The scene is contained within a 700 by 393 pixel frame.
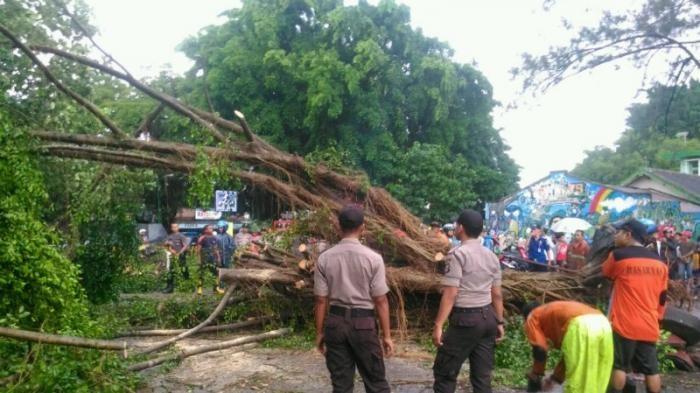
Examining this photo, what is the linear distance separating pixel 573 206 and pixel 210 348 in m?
21.8

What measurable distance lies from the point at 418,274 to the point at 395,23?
18.4 m

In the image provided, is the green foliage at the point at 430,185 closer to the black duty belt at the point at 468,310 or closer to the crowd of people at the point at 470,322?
the crowd of people at the point at 470,322

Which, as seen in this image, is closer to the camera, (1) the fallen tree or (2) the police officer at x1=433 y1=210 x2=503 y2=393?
(2) the police officer at x1=433 y1=210 x2=503 y2=393

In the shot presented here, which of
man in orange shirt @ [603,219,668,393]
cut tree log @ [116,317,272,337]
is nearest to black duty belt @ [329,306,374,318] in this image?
man in orange shirt @ [603,219,668,393]

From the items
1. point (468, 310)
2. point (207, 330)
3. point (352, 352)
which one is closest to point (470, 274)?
point (468, 310)

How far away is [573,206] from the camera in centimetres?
2608

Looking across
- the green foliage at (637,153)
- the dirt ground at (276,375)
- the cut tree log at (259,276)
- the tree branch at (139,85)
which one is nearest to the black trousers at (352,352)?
the dirt ground at (276,375)

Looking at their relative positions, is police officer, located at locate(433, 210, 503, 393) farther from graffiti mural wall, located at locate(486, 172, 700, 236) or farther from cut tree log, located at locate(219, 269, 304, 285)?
graffiti mural wall, located at locate(486, 172, 700, 236)

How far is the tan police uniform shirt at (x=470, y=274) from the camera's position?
4516mm

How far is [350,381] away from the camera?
4355mm

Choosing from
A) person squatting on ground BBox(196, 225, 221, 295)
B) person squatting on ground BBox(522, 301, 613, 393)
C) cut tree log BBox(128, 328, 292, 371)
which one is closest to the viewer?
person squatting on ground BBox(522, 301, 613, 393)

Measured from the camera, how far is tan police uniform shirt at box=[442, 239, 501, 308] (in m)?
4.52

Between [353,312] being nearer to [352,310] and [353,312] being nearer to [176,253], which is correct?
[352,310]

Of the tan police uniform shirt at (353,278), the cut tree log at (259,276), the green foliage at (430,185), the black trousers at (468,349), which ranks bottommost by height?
the black trousers at (468,349)
